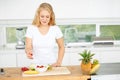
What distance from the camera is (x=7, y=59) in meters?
3.84

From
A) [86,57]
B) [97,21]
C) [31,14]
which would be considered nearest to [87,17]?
[97,21]

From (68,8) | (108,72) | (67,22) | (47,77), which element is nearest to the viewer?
(47,77)

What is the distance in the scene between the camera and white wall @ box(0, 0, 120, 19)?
4.03 m

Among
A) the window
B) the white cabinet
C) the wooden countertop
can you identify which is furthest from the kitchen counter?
the window

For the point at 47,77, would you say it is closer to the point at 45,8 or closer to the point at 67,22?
the point at 45,8

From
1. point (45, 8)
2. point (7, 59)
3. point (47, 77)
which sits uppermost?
point (45, 8)

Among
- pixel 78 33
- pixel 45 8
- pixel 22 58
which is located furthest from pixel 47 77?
pixel 78 33

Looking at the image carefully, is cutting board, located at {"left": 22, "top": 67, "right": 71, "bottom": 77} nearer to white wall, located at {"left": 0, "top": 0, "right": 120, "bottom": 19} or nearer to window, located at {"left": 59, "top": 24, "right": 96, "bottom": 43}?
white wall, located at {"left": 0, "top": 0, "right": 120, "bottom": 19}

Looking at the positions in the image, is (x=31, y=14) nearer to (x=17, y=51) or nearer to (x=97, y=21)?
(x=17, y=51)

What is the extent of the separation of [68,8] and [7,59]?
1.37m

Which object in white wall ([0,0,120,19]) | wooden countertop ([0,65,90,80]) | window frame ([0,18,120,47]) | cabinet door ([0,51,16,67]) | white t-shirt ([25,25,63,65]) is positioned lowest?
cabinet door ([0,51,16,67])

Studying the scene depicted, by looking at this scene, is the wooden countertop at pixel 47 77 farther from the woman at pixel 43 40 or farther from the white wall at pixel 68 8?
the white wall at pixel 68 8

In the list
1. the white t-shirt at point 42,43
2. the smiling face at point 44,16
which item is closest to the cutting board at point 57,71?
the white t-shirt at point 42,43

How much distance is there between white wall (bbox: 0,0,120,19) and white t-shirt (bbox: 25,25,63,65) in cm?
163
